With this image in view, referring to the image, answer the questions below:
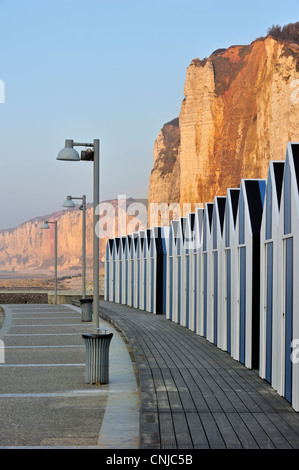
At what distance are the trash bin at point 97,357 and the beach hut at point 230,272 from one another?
344 centimetres

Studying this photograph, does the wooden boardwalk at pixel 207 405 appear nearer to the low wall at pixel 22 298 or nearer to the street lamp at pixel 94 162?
the street lamp at pixel 94 162

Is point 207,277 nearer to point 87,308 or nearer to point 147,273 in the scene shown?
point 87,308

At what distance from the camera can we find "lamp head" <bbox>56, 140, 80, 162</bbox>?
13.3 meters

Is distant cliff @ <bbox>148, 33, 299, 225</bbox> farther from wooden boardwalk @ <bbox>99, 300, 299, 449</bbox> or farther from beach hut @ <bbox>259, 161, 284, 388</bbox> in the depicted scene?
beach hut @ <bbox>259, 161, 284, 388</bbox>

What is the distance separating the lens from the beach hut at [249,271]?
12.8m

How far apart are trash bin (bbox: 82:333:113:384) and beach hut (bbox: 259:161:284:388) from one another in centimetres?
248

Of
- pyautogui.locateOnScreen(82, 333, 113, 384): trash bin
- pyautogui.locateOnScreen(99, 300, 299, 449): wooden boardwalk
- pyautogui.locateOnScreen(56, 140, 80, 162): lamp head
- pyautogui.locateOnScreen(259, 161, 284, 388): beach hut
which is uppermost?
pyautogui.locateOnScreen(56, 140, 80, 162): lamp head

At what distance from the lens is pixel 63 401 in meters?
10.1

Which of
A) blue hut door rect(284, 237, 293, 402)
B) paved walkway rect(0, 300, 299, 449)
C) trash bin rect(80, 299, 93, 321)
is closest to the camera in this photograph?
paved walkway rect(0, 300, 299, 449)

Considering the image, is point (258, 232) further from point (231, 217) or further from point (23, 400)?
point (23, 400)

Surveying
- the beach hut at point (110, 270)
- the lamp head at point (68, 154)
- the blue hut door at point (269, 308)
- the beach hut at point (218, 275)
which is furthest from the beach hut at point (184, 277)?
the beach hut at point (110, 270)

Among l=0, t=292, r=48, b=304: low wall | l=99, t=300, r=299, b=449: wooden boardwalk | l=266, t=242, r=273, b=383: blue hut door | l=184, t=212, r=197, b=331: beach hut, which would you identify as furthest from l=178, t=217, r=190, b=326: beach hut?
l=0, t=292, r=48, b=304: low wall

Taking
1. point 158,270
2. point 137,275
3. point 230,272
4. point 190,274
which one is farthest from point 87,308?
point 230,272

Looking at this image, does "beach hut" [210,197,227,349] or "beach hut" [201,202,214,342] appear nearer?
"beach hut" [210,197,227,349]
